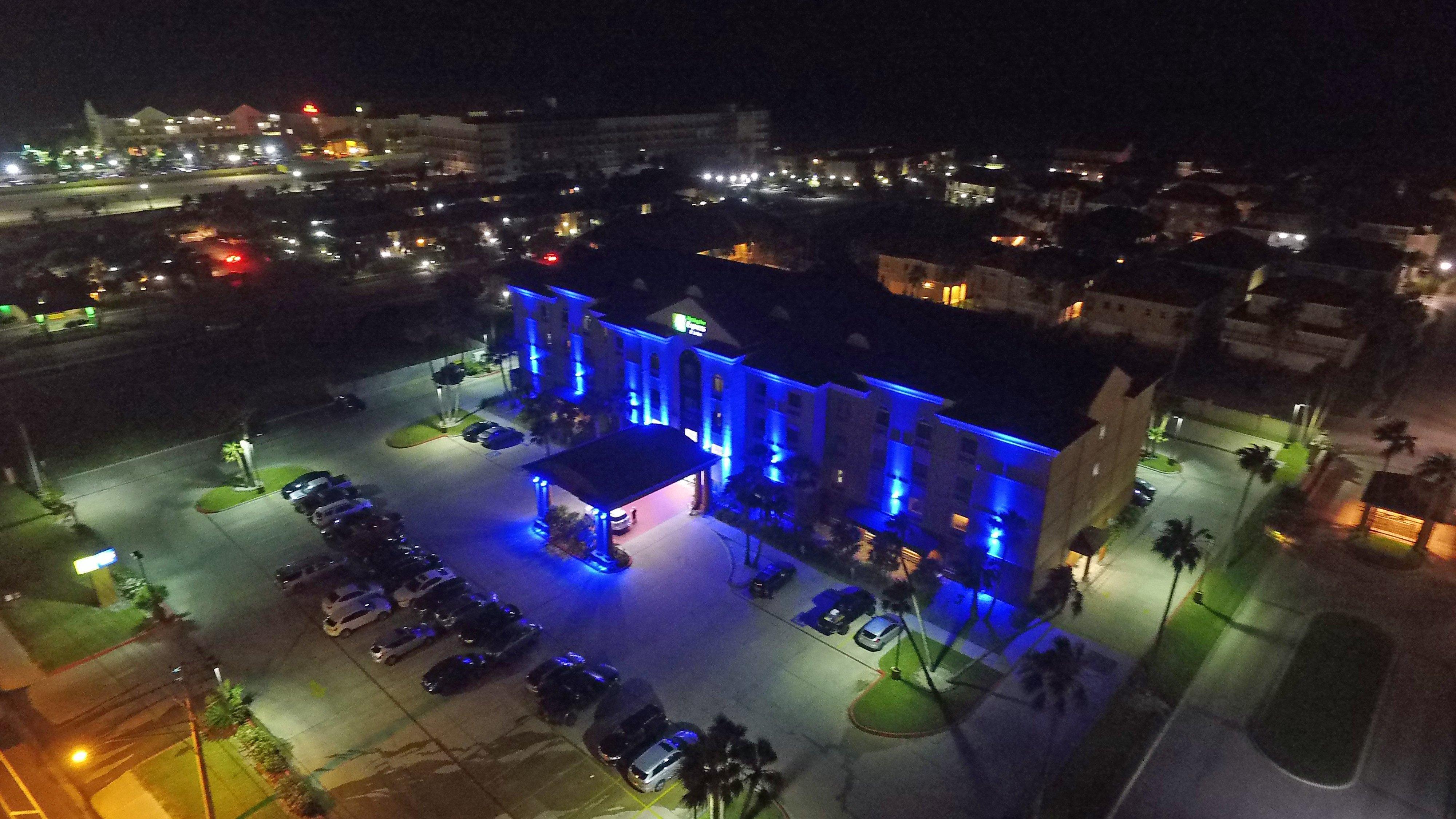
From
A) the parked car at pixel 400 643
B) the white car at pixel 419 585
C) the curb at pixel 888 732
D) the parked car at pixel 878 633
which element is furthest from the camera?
the white car at pixel 419 585

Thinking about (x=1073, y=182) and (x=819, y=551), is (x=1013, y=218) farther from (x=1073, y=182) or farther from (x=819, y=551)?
(x=819, y=551)

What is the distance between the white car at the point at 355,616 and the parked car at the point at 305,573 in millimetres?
3345

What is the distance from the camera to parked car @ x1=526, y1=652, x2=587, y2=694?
3281 cm

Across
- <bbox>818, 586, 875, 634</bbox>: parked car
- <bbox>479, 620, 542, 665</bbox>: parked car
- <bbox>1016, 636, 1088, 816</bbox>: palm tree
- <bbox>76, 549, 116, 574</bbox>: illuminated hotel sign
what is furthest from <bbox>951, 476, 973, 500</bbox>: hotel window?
<bbox>76, 549, 116, 574</bbox>: illuminated hotel sign

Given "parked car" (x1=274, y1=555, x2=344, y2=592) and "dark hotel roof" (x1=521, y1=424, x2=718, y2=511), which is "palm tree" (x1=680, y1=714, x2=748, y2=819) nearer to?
"dark hotel roof" (x1=521, y1=424, x2=718, y2=511)

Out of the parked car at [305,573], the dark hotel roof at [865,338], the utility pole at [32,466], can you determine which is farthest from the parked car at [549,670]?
the utility pole at [32,466]

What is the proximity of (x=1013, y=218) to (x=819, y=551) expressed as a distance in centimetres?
9245

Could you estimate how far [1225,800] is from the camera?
2823 centimetres

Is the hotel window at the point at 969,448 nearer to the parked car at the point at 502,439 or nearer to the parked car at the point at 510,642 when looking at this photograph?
the parked car at the point at 510,642

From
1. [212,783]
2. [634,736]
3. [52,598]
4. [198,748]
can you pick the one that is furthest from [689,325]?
[52,598]

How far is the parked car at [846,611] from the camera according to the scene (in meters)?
36.5

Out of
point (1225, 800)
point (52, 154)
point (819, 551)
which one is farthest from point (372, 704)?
point (52, 154)

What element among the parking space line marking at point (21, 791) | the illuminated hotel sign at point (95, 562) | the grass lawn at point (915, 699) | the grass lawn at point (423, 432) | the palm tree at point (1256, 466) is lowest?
the grass lawn at point (915, 699)

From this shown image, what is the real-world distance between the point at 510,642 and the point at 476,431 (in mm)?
23825
